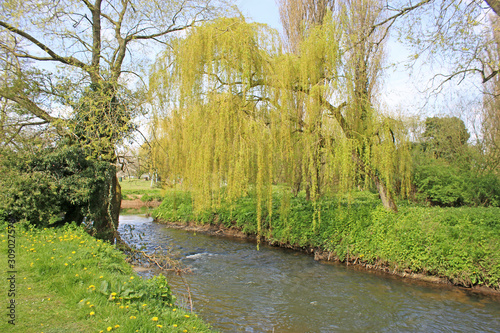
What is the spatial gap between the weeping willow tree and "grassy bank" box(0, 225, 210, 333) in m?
3.17

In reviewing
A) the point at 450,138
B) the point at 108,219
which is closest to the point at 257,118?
the point at 108,219

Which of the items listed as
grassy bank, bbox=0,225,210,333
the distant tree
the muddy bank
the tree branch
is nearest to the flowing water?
the muddy bank

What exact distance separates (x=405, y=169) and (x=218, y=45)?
24.0 feet

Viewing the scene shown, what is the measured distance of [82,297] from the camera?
3832 millimetres

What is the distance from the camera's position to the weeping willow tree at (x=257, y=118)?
24.8 ft

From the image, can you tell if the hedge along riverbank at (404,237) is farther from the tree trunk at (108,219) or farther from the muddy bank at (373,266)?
the tree trunk at (108,219)

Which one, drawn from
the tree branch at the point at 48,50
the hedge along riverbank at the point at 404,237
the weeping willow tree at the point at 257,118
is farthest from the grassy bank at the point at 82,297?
the tree branch at the point at 48,50

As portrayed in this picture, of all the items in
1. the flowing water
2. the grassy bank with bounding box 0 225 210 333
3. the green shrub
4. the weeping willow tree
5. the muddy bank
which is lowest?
the flowing water

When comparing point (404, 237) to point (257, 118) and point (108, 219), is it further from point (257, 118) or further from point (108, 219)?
point (108, 219)

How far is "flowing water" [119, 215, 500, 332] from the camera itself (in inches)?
217

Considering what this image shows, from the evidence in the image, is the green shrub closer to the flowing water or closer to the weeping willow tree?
the weeping willow tree

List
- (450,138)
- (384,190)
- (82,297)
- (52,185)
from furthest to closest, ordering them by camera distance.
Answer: (450,138) < (384,190) < (52,185) < (82,297)

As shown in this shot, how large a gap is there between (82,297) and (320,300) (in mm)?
4621

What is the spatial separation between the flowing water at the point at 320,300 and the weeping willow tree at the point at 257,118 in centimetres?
180
